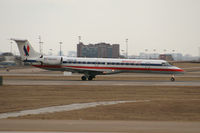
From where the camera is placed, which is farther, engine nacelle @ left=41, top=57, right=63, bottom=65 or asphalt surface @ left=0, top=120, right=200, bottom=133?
engine nacelle @ left=41, top=57, right=63, bottom=65

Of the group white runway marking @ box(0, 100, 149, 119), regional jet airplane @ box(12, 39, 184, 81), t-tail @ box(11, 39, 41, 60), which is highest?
t-tail @ box(11, 39, 41, 60)

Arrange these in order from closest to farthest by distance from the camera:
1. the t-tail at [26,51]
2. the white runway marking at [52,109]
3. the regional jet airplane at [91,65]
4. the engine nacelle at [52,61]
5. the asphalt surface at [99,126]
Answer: the asphalt surface at [99,126] → the white runway marking at [52,109] → the engine nacelle at [52,61] → the regional jet airplane at [91,65] → the t-tail at [26,51]

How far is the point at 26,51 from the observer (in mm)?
41844

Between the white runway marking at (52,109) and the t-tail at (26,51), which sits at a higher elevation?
the t-tail at (26,51)

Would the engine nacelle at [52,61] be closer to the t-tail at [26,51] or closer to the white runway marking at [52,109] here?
the t-tail at [26,51]

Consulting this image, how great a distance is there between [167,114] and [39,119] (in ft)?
22.6

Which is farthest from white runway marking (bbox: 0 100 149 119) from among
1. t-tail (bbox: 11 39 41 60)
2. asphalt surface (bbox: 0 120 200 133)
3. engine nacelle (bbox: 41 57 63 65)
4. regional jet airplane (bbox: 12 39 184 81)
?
t-tail (bbox: 11 39 41 60)

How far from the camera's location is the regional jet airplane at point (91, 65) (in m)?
40.9

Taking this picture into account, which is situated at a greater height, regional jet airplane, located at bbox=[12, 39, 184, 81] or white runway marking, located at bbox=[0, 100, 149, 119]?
regional jet airplane, located at bbox=[12, 39, 184, 81]

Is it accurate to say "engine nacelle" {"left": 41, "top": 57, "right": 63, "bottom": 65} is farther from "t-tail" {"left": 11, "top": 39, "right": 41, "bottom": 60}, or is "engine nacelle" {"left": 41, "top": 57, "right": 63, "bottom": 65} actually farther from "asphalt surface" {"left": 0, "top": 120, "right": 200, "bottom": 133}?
"asphalt surface" {"left": 0, "top": 120, "right": 200, "bottom": 133}

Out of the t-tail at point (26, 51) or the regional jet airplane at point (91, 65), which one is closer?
the regional jet airplane at point (91, 65)

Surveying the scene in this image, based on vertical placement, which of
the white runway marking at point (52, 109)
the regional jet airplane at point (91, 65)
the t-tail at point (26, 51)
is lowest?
the white runway marking at point (52, 109)

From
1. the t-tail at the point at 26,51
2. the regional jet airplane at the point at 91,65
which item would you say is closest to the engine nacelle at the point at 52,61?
the regional jet airplane at the point at 91,65

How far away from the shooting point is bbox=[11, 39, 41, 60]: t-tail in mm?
41688
